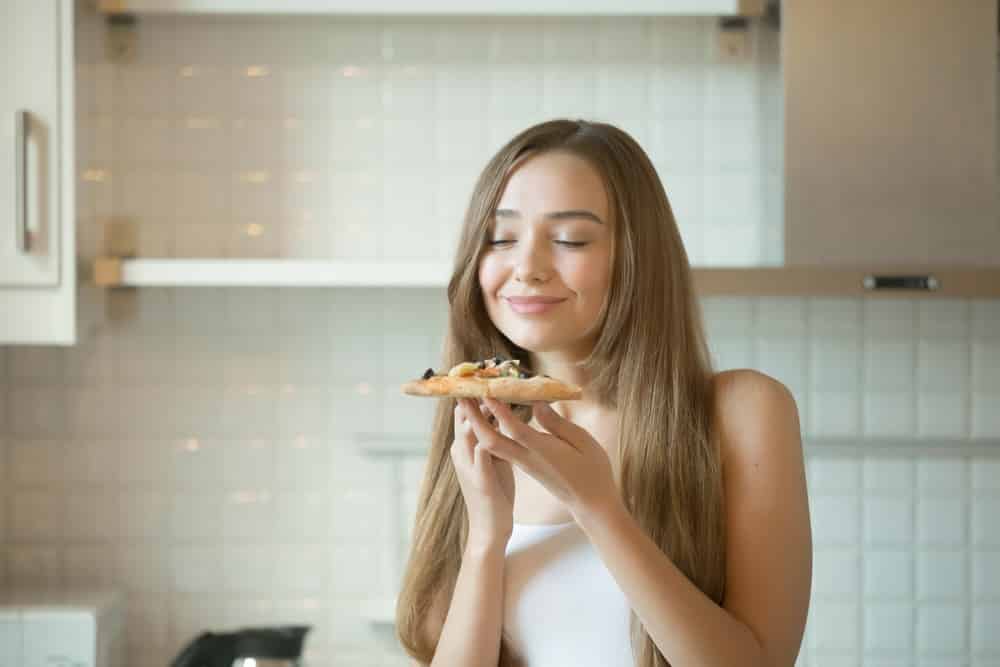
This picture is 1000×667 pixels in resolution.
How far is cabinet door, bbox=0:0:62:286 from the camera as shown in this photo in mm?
2078

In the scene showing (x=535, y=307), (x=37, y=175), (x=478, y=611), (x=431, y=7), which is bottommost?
(x=478, y=611)

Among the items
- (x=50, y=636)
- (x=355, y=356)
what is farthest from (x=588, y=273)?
(x=50, y=636)

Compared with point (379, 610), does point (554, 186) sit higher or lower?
higher

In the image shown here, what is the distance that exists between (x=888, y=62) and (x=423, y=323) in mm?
974

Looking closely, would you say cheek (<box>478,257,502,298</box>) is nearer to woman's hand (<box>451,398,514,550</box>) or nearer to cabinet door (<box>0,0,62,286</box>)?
woman's hand (<box>451,398,514,550</box>)

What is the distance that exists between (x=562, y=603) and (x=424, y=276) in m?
0.82

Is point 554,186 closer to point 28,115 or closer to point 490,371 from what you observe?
point 490,371

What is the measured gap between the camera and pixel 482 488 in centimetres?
137

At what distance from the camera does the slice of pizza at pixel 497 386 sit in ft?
4.10

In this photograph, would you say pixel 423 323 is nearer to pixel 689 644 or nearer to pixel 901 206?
pixel 901 206

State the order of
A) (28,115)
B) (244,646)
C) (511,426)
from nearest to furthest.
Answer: (511,426) < (244,646) < (28,115)

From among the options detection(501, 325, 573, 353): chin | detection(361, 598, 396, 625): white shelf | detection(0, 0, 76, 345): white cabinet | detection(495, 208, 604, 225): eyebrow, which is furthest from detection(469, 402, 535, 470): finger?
detection(361, 598, 396, 625): white shelf

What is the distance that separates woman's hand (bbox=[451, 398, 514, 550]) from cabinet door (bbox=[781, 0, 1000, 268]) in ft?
2.88

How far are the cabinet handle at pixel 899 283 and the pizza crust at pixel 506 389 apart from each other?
94 cm
